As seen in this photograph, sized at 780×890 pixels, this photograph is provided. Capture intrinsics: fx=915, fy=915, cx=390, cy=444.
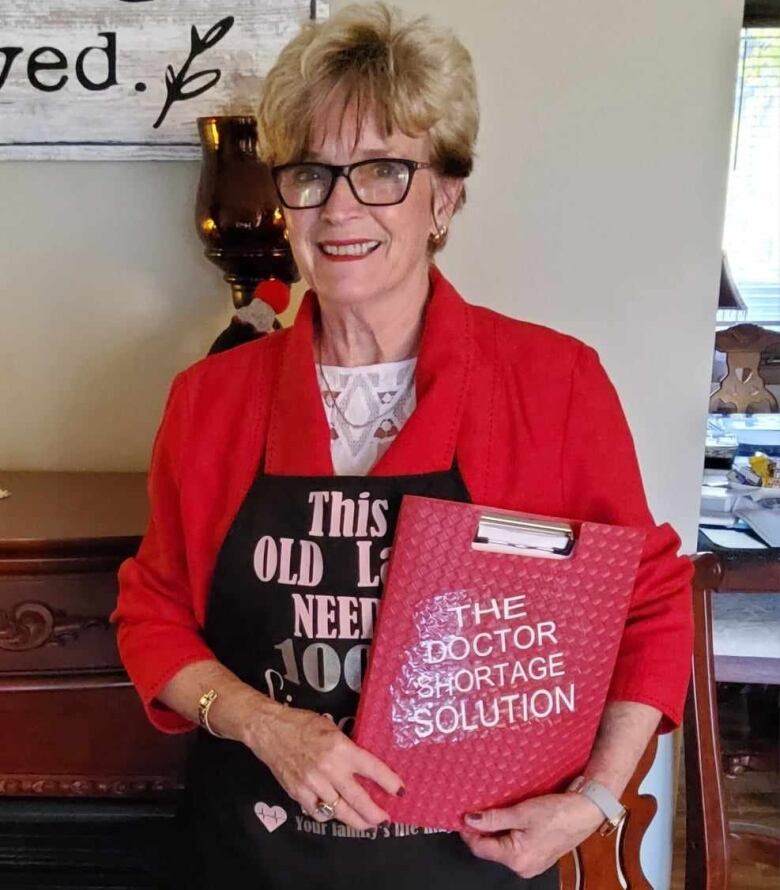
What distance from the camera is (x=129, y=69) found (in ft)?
4.45

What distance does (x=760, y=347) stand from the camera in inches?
118

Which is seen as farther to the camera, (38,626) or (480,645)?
(38,626)

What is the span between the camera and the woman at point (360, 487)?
36.4 inches

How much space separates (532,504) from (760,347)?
2338 millimetres

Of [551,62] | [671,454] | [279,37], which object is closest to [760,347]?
[671,454]

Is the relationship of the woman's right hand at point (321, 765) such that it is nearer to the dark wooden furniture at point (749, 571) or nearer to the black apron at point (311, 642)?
the black apron at point (311, 642)

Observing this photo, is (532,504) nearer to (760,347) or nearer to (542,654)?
(542,654)

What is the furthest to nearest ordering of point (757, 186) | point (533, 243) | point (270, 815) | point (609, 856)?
point (757, 186), point (533, 243), point (609, 856), point (270, 815)

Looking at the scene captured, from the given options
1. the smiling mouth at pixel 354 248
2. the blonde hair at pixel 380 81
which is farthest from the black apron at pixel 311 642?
the blonde hair at pixel 380 81

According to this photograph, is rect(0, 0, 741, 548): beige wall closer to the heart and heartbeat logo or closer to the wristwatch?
the wristwatch

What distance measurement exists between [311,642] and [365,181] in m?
0.48

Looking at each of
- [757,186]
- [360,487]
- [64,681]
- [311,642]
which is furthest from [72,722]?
[757,186]

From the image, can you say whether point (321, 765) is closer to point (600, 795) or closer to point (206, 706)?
point (206, 706)

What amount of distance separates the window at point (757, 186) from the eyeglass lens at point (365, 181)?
2819mm
